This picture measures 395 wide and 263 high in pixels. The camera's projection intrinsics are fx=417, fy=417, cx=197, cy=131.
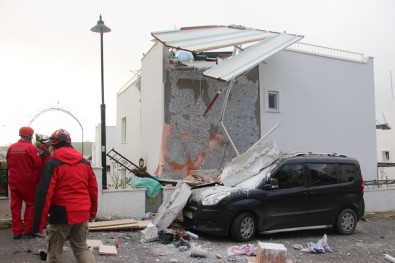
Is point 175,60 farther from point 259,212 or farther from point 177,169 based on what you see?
point 259,212

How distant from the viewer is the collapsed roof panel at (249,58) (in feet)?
36.0

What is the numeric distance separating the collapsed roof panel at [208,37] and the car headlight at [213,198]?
423cm

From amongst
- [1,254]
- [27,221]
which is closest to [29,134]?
[27,221]

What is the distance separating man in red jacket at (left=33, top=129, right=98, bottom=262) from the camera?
15.4 feet

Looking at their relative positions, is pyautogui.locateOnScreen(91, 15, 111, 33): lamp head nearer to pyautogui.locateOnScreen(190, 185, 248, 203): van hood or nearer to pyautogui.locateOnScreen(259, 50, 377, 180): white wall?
pyautogui.locateOnScreen(190, 185, 248, 203): van hood

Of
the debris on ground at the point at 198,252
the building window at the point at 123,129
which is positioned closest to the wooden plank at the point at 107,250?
the debris on ground at the point at 198,252

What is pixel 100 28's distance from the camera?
1110cm

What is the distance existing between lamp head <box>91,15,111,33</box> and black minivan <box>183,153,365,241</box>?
493cm

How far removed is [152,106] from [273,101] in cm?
412

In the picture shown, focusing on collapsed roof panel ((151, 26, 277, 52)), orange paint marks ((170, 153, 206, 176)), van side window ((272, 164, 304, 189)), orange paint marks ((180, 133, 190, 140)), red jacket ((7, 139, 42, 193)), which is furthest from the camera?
orange paint marks ((180, 133, 190, 140))

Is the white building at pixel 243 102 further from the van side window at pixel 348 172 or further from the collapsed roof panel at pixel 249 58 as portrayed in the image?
the van side window at pixel 348 172

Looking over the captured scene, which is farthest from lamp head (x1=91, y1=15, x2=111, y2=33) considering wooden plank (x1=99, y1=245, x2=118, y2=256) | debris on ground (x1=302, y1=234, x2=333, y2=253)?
debris on ground (x1=302, y1=234, x2=333, y2=253)

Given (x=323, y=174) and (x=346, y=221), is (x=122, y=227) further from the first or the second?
(x=346, y=221)

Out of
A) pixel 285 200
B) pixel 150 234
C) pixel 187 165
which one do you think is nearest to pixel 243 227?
pixel 285 200
